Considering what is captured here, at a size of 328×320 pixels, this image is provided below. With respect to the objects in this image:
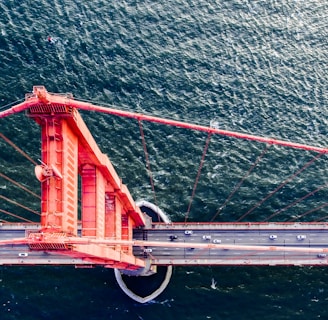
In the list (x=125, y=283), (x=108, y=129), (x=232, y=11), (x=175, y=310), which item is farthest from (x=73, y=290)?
(x=232, y=11)

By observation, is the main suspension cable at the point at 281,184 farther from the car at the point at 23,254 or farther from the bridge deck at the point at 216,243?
the car at the point at 23,254

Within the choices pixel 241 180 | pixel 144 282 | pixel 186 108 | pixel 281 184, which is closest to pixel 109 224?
pixel 144 282

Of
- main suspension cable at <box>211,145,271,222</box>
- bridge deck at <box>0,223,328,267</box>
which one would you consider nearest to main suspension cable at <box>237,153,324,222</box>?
main suspension cable at <box>211,145,271,222</box>

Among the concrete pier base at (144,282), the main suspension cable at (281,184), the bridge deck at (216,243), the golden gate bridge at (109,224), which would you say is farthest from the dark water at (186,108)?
the bridge deck at (216,243)

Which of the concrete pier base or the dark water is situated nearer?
the dark water

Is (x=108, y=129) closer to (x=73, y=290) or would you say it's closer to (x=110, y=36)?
(x=110, y=36)

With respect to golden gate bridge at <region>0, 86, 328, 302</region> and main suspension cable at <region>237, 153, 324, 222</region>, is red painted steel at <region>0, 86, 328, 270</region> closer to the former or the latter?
golden gate bridge at <region>0, 86, 328, 302</region>
